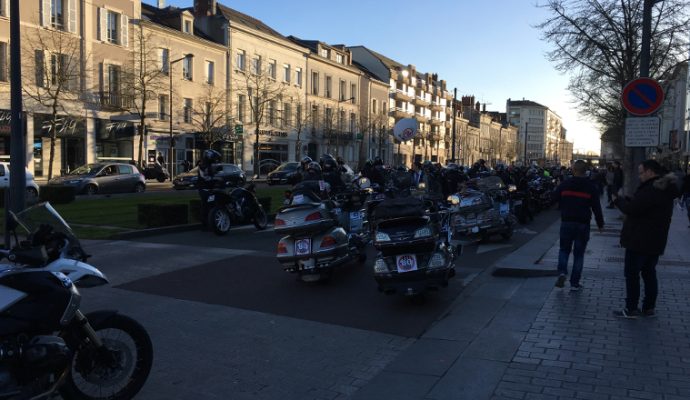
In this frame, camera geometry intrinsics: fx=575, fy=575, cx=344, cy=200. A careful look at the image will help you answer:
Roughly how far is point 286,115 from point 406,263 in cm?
4603

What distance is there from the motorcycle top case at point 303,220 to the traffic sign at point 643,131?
4870 mm

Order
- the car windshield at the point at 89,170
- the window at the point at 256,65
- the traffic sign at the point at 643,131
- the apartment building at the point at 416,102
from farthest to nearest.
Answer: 1. the apartment building at the point at 416,102
2. the window at the point at 256,65
3. the car windshield at the point at 89,170
4. the traffic sign at the point at 643,131

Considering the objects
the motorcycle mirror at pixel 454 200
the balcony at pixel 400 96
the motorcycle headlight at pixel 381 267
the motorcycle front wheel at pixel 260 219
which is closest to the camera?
the motorcycle headlight at pixel 381 267

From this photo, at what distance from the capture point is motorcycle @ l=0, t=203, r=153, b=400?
3357 millimetres

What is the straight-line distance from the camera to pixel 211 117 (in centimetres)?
4225

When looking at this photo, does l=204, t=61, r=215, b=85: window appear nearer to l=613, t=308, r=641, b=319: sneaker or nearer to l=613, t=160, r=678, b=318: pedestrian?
l=613, t=160, r=678, b=318: pedestrian

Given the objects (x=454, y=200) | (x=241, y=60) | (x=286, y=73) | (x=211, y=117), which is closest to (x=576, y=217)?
(x=454, y=200)

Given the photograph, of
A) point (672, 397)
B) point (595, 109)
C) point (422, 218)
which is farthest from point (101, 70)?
point (672, 397)

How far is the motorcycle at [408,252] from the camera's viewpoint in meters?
6.55

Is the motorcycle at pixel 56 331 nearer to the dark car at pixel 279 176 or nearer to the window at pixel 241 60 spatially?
the dark car at pixel 279 176

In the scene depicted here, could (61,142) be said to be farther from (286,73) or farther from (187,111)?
(286,73)

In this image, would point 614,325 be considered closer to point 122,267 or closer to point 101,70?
point 122,267

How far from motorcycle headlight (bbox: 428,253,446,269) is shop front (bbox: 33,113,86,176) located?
28.3 meters

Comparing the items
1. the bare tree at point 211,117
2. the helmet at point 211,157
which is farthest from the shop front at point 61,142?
the helmet at point 211,157
